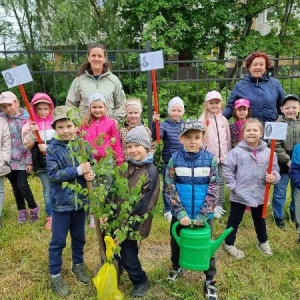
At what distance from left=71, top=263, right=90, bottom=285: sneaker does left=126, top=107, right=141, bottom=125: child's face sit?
→ 4.81ft

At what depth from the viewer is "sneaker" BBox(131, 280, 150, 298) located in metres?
2.47

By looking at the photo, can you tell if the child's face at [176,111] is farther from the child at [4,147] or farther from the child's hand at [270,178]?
the child at [4,147]

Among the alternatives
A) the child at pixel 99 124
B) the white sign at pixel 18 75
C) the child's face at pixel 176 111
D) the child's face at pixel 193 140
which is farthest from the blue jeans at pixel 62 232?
the child's face at pixel 176 111

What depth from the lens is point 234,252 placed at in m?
3.10

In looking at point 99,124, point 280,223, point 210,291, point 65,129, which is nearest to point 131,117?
point 99,124

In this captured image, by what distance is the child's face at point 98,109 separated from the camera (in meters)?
3.06

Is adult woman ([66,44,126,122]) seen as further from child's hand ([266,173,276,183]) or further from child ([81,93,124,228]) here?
child's hand ([266,173,276,183])

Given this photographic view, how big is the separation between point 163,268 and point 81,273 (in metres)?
0.70

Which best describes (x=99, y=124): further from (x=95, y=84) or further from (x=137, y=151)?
(x=137, y=151)

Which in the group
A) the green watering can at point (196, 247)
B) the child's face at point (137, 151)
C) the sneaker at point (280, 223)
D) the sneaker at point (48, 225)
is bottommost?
the sneaker at point (280, 223)

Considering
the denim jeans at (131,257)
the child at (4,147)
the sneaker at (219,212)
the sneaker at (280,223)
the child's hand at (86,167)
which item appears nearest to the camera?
the child's hand at (86,167)

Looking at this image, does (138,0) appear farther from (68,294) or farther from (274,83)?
(68,294)

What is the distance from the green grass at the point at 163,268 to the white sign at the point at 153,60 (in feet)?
5.28

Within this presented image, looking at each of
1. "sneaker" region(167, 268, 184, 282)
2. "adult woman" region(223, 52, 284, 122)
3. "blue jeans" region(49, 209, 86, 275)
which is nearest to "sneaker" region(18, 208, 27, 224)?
"blue jeans" region(49, 209, 86, 275)
